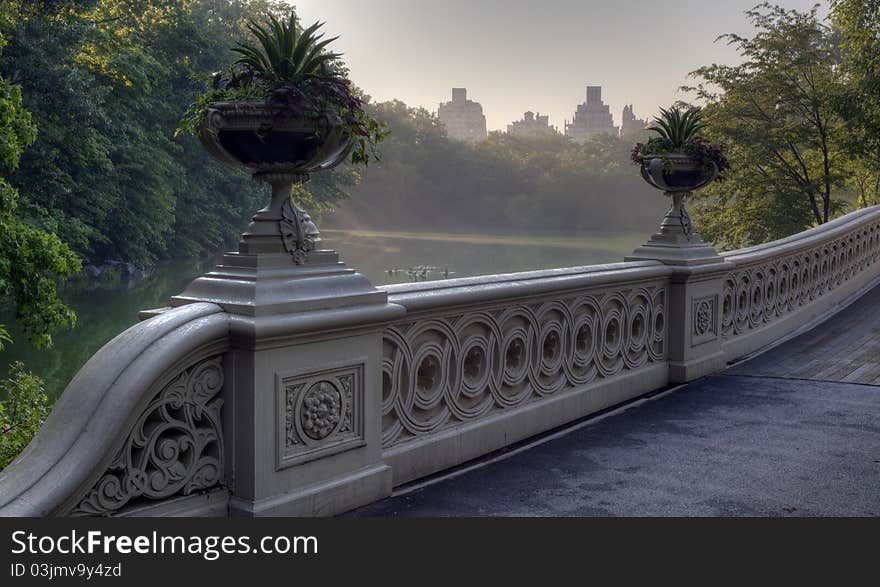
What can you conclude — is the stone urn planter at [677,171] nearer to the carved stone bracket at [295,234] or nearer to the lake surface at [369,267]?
the carved stone bracket at [295,234]

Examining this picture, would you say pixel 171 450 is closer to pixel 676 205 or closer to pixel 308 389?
pixel 308 389

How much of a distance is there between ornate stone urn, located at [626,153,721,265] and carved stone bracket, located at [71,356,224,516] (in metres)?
4.78

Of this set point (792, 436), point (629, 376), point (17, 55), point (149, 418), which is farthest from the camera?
point (17, 55)

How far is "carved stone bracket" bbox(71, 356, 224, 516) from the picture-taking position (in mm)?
3455

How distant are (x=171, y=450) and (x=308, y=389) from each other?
0.68 m

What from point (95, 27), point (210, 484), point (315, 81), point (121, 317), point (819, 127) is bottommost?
point (121, 317)

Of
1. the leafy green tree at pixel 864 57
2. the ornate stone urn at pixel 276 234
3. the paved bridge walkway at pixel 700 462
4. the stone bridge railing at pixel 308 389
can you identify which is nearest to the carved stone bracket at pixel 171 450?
the stone bridge railing at pixel 308 389

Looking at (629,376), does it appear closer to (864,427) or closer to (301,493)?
(864,427)

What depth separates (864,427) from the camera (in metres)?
6.44

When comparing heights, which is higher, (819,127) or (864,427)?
(819,127)

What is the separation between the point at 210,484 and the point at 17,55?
23028 millimetres

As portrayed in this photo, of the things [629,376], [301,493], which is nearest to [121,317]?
[629,376]

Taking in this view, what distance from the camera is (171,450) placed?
369 cm

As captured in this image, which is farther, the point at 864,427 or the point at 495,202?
the point at 495,202
